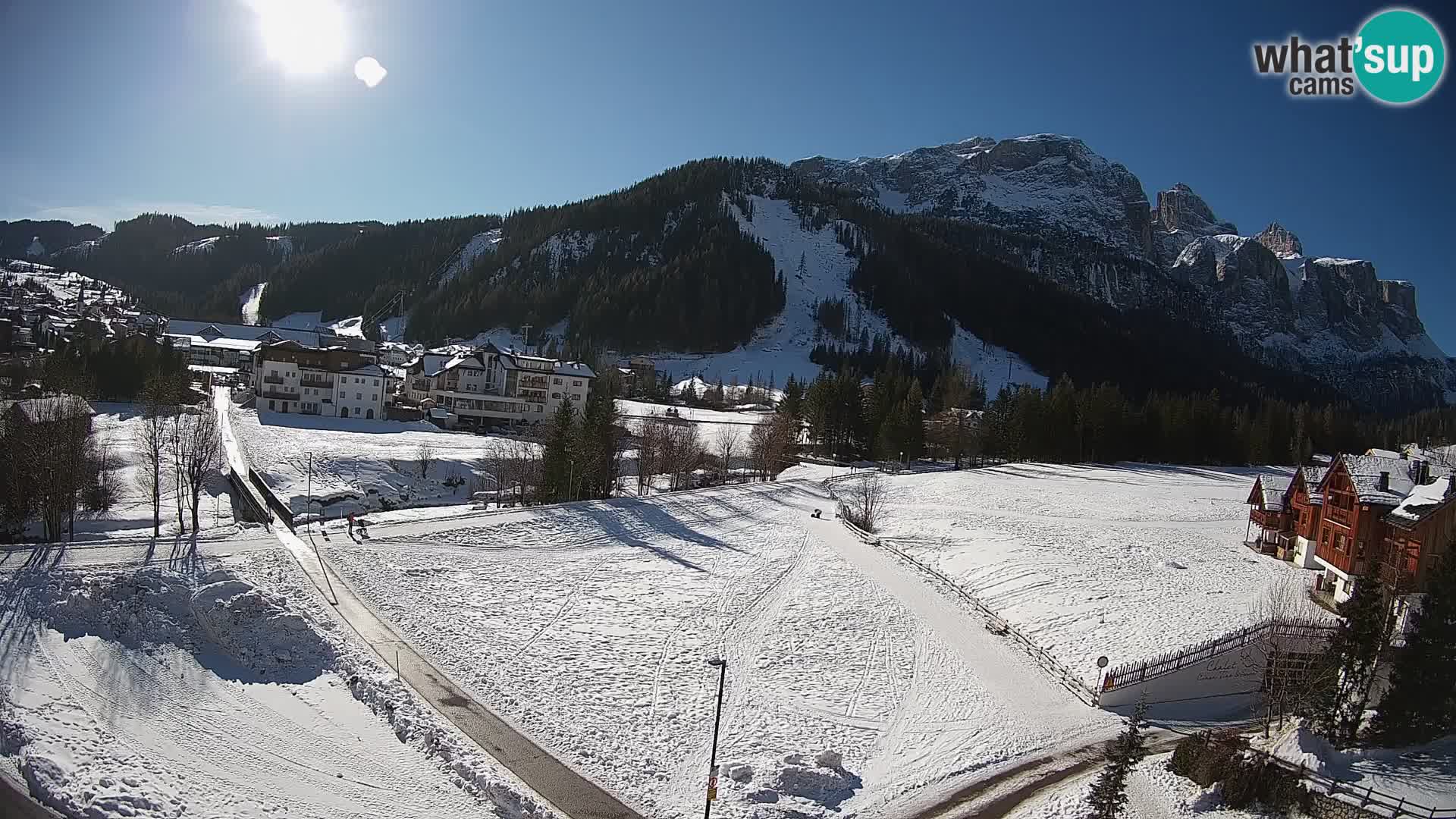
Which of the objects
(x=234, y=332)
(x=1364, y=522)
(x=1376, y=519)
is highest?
(x=234, y=332)

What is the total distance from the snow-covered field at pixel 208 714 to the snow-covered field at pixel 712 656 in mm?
2755

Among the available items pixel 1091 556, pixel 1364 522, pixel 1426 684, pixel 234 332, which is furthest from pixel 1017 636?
pixel 234 332

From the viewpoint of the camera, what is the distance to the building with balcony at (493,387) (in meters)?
84.5

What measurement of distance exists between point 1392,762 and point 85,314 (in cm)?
20824

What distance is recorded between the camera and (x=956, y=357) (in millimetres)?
194250

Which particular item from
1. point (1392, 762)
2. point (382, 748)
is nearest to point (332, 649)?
point (382, 748)

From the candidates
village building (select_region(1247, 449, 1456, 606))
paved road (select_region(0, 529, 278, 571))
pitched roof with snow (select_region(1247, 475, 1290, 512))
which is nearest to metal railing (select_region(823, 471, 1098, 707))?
village building (select_region(1247, 449, 1456, 606))

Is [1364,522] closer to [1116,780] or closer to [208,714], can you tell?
[1116,780]

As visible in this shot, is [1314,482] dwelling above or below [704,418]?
above

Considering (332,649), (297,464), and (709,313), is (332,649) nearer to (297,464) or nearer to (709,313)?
(297,464)

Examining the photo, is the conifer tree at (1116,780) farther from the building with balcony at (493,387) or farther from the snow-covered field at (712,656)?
the building with balcony at (493,387)

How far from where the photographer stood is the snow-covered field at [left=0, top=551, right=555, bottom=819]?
15.5 metres

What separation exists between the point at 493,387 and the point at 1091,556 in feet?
218

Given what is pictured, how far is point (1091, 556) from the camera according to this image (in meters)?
38.5
